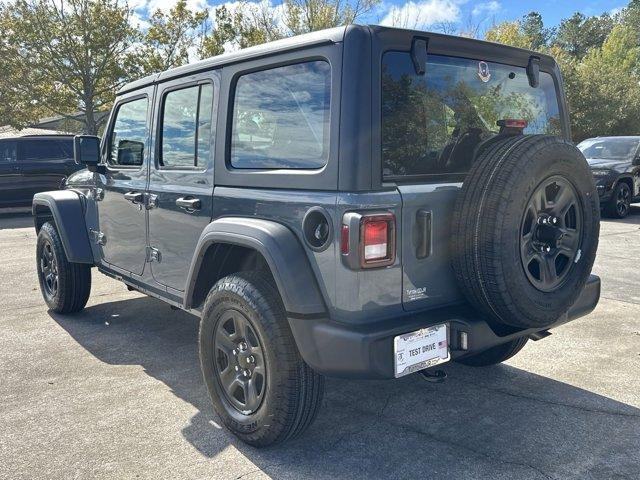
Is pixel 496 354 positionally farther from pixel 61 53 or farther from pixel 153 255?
pixel 61 53

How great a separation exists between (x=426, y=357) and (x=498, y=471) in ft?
2.14

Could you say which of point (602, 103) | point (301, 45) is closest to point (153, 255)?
point (301, 45)

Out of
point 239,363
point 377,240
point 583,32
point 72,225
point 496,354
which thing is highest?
Answer: point 583,32

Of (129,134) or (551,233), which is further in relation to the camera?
(129,134)

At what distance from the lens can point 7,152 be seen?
Result: 12453 mm

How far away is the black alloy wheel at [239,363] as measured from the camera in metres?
2.72

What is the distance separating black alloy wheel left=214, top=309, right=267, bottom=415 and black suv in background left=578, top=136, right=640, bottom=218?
375 inches

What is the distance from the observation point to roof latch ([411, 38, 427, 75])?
8.19 feet

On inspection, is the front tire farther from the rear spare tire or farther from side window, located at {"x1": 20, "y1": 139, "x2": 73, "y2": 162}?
side window, located at {"x1": 20, "y1": 139, "x2": 73, "y2": 162}

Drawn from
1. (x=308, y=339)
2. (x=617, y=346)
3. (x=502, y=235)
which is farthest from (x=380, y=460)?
(x=617, y=346)

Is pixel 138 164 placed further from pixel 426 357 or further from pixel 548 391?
pixel 548 391

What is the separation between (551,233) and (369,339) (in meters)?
1.02

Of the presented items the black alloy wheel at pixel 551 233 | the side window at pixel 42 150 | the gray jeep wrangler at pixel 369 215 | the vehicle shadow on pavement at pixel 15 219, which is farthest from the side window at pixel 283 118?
the side window at pixel 42 150

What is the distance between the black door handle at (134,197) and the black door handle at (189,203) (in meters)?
0.53
